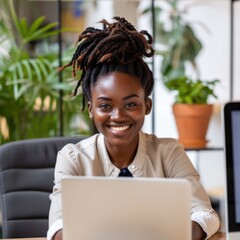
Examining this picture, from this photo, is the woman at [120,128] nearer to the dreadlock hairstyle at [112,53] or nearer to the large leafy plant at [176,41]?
the dreadlock hairstyle at [112,53]

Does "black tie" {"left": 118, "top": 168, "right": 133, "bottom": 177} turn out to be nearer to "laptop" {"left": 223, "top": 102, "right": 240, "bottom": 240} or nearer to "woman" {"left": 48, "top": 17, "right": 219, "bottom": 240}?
"woman" {"left": 48, "top": 17, "right": 219, "bottom": 240}

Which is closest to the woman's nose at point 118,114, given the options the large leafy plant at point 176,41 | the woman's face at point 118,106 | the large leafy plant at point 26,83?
the woman's face at point 118,106

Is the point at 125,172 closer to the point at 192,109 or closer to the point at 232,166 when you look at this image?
the point at 232,166

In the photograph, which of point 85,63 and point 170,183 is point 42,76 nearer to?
point 85,63

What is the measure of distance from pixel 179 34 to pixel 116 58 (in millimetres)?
2641

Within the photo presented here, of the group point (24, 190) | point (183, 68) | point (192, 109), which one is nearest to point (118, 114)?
point (24, 190)

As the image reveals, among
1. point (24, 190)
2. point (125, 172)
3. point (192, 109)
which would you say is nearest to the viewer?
point (125, 172)

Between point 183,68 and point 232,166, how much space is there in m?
2.88

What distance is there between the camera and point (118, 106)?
4.92ft

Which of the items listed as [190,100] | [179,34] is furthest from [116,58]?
[179,34]

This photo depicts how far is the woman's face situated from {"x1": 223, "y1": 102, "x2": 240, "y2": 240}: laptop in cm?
33

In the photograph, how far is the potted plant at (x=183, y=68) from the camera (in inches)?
107

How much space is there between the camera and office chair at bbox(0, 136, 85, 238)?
1875 mm

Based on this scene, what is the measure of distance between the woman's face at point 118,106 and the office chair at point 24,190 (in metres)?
0.45
